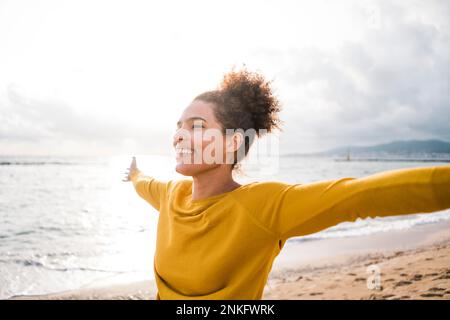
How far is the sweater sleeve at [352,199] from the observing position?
925mm

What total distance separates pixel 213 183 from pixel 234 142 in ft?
0.85

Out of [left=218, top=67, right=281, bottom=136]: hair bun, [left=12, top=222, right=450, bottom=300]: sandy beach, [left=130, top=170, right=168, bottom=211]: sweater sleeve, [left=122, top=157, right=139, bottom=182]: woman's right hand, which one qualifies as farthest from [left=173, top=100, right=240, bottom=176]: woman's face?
[left=12, top=222, right=450, bottom=300]: sandy beach

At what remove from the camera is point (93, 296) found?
563cm

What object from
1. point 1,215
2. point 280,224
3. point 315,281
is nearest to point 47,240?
point 1,215

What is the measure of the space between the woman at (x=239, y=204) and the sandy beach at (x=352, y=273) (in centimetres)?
445

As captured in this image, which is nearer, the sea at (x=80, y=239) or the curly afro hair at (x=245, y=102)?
the curly afro hair at (x=245, y=102)

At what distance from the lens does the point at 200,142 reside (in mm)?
1606

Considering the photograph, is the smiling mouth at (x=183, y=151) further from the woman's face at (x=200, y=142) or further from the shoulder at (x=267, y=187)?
the shoulder at (x=267, y=187)

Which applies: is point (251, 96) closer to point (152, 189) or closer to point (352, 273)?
point (152, 189)

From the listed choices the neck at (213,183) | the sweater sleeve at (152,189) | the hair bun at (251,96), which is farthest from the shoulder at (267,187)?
the sweater sleeve at (152,189)

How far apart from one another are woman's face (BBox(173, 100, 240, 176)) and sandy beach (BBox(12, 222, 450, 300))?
15.1ft

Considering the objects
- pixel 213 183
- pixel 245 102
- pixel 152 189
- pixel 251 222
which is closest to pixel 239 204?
pixel 251 222
